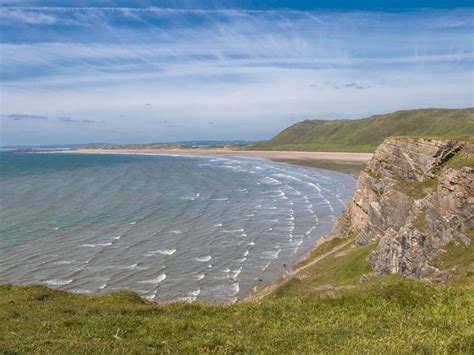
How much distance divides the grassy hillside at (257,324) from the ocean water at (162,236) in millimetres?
20772

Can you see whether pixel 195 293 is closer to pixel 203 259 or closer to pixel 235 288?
pixel 235 288

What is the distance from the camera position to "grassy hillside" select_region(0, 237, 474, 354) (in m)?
12.3

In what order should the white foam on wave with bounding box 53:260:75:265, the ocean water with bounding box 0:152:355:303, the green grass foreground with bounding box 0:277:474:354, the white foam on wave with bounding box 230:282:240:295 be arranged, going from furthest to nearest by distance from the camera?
the white foam on wave with bounding box 53:260:75:265 → the ocean water with bounding box 0:152:355:303 → the white foam on wave with bounding box 230:282:240:295 → the green grass foreground with bounding box 0:277:474:354

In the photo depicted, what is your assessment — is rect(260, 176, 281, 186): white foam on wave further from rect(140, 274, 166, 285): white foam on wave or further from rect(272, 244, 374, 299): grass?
rect(272, 244, 374, 299): grass

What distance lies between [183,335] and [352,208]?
128 ft

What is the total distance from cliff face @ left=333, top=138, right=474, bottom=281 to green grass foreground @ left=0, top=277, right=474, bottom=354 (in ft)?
38.7

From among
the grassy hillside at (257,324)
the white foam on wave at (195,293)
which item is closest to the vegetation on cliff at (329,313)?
the grassy hillside at (257,324)

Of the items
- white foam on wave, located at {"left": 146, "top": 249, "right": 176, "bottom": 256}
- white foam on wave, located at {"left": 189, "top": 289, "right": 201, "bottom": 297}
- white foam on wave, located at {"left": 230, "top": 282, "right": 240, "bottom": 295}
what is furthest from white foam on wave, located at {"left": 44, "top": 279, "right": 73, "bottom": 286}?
white foam on wave, located at {"left": 230, "top": 282, "right": 240, "bottom": 295}

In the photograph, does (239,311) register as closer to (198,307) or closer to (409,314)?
(198,307)

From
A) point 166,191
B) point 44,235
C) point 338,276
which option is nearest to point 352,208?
point 338,276

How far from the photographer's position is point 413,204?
121 feet

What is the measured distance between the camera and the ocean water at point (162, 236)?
145ft

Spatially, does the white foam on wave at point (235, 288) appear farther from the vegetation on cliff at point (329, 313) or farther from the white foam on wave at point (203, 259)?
the vegetation on cliff at point (329, 313)

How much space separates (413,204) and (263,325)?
25.4 metres
